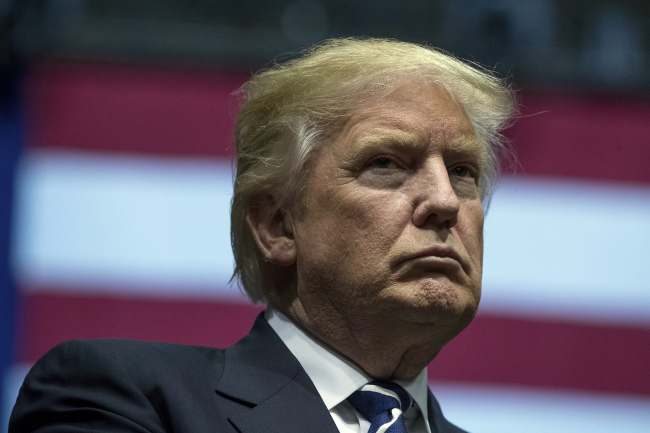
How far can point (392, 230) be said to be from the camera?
1530 mm

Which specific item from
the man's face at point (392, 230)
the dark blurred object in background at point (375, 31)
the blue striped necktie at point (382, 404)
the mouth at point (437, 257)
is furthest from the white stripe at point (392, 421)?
the dark blurred object in background at point (375, 31)

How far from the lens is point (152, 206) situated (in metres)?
3.32

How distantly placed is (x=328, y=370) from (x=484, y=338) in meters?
1.94

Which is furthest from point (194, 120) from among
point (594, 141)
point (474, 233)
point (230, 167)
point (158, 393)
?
point (158, 393)

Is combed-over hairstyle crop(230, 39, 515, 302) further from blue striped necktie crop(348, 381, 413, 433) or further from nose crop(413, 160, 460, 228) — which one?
blue striped necktie crop(348, 381, 413, 433)

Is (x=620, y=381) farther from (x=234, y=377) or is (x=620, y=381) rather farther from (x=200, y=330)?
(x=234, y=377)

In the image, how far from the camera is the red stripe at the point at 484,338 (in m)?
3.26

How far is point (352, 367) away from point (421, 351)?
14cm

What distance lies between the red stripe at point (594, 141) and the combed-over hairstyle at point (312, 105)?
Result: 1639 millimetres

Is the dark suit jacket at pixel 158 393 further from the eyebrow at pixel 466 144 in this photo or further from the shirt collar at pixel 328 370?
the eyebrow at pixel 466 144

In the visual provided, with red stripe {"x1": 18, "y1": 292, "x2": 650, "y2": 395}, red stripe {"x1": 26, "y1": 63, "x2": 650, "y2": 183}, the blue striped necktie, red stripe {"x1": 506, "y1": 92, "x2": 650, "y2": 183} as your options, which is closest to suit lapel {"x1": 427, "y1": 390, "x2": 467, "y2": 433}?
the blue striped necktie

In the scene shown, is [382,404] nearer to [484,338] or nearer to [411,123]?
[411,123]

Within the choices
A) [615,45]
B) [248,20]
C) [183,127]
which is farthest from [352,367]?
[615,45]

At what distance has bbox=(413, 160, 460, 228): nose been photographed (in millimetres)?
1531
